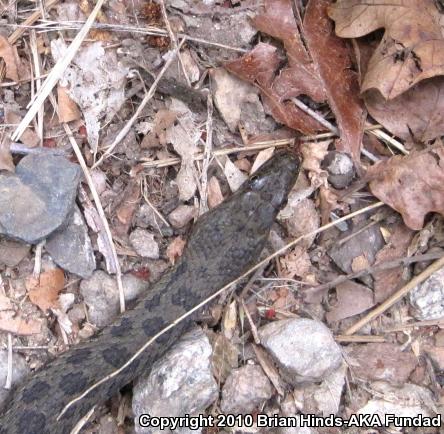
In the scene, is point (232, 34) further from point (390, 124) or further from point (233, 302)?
point (233, 302)

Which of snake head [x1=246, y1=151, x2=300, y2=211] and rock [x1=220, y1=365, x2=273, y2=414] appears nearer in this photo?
rock [x1=220, y1=365, x2=273, y2=414]

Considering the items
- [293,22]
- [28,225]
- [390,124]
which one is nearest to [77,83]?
[28,225]

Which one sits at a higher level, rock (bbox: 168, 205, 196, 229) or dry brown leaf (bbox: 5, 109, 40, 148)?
dry brown leaf (bbox: 5, 109, 40, 148)

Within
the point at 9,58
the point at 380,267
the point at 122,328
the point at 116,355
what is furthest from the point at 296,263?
the point at 9,58

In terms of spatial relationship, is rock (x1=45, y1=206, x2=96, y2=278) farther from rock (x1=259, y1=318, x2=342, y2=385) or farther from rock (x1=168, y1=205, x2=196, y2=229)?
rock (x1=259, y1=318, x2=342, y2=385)

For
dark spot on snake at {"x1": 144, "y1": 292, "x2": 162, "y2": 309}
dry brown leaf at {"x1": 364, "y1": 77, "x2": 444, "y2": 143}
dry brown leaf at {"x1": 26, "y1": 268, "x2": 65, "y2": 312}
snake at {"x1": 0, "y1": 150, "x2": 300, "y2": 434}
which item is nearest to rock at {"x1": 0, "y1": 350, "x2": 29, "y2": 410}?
snake at {"x1": 0, "y1": 150, "x2": 300, "y2": 434}
